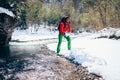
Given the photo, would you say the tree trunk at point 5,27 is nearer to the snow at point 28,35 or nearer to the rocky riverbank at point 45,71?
the snow at point 28,35

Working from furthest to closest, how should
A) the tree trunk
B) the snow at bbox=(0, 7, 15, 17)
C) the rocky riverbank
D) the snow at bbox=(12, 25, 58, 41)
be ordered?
the snow at bbox=(12, 25, 58, 41)
the tree trunk
the snow at bbox=(0, 7, 15, 17)
the rocky riverbank

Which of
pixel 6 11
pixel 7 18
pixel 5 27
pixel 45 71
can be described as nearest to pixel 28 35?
pixel 7 18

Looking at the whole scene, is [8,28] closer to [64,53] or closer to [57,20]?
[64,53]

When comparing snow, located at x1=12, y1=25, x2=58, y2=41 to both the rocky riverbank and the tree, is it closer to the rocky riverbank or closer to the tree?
the tree

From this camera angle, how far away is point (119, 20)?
46.5m

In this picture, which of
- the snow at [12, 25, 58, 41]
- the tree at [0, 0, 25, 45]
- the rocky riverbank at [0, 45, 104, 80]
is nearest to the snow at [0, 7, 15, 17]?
the tree at [0, 0, 25, 45]

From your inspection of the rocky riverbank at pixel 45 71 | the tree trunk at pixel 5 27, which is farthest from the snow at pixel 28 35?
the rocky riverbank at pixel 45 71

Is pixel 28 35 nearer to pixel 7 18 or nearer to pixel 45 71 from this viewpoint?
pixel 7 18

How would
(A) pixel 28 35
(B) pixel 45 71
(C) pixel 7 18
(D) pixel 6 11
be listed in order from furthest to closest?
(A) pixel 28 35, (C) pixel 7 18, (D) pixel 6 11, (B) pixel 45 71

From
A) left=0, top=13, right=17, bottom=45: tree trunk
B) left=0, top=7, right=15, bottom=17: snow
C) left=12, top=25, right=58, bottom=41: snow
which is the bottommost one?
left=12, top=25, right=58, bottom=41: snow

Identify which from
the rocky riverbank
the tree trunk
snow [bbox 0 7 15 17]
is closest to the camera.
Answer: the rocky riverbank

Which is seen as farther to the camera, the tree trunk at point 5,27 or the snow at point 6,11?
the tree trunk at point 5,27

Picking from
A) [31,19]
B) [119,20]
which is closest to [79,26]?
[31,19]

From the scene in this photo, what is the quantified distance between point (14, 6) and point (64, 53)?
47.5 feet
